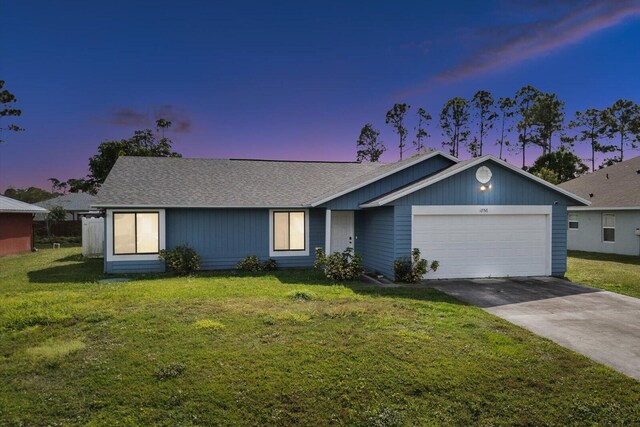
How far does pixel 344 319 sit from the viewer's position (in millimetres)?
7535

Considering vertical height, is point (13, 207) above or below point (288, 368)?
above

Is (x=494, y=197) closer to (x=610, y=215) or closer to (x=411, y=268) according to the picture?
(x=411, y=268)

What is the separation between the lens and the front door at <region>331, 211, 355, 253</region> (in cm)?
1516

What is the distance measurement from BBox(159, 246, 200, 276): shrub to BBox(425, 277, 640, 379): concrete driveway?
7.91 metres

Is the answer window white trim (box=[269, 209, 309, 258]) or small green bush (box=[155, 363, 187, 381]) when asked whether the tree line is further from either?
small green bush (box=[155, 363, 187, 381])

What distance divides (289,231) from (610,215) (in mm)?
17292

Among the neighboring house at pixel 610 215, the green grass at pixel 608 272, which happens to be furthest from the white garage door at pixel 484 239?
the neighboring house at pixel 610 215

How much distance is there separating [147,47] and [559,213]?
62.2 feet

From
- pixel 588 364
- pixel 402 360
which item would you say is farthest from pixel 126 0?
pixel 588 364

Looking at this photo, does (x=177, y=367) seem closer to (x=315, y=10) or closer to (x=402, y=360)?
(x=402, y=360)

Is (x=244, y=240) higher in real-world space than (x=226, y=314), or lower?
higher

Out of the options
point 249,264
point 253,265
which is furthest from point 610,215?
point 249,264

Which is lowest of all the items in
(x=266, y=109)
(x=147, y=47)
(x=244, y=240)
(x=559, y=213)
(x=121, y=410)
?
(x=121, y=410)

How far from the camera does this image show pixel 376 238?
13508 millimetres
